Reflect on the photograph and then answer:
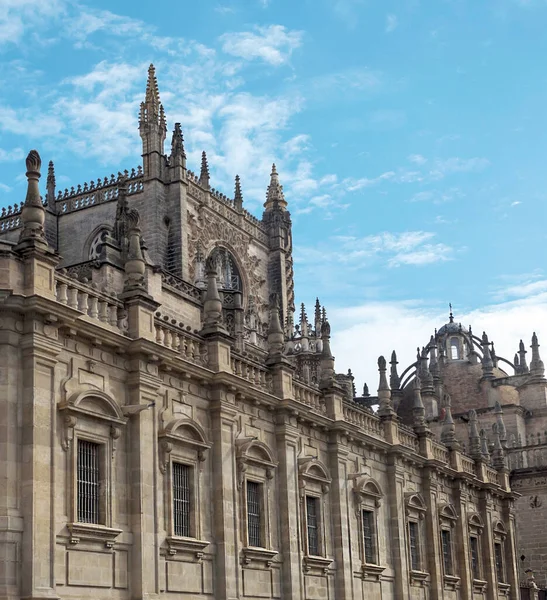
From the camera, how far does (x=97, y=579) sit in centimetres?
1908

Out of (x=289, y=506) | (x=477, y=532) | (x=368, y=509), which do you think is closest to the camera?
(x=289, y=506)

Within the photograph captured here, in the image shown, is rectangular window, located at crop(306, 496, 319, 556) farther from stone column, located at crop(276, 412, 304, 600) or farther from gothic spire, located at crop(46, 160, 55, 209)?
gothic spire, located at crop(46, 160, 55, 209)

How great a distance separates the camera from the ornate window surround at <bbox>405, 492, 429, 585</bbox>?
33938 mm

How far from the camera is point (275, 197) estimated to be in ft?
217

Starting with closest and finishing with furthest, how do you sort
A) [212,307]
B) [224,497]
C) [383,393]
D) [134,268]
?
[134,268], [224,497], [212,307], [383,393]

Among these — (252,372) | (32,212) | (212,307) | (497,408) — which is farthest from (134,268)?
(497,408)

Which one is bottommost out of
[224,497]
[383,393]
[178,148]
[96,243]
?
[224,497]

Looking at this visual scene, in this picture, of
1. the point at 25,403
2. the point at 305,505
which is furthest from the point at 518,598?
the point at 25,403

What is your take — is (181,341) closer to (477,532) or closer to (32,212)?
(32,212)

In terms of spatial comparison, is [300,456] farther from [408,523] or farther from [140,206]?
[140,206]

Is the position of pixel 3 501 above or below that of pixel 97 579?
above

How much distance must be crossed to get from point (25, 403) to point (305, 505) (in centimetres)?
1155

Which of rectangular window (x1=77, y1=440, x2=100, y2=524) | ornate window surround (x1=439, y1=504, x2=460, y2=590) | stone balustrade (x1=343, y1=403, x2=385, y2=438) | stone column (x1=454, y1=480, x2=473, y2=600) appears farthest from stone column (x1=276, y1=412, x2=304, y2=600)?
stone column (x1=454, y1=480, x2=473, y2=600)

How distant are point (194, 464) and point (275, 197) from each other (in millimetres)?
44288
